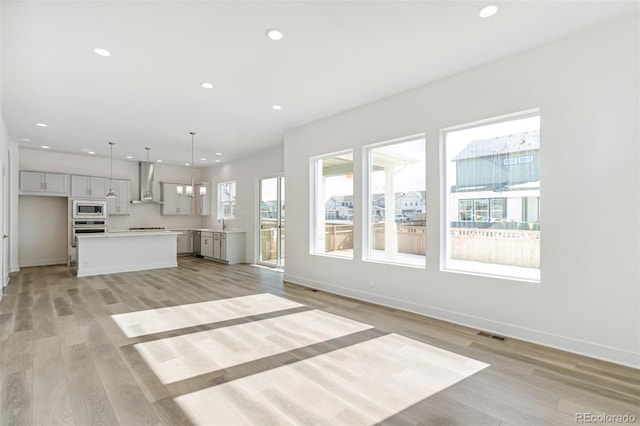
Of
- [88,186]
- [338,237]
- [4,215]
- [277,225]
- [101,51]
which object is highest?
[101,51]

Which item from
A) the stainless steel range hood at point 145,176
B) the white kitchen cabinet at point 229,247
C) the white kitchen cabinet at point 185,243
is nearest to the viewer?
the white kitchen cabinet at point 229,247

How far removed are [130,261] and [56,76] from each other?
4.70 metres

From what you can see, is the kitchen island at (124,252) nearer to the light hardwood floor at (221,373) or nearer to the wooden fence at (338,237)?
the light hardwood floor at (221,373)

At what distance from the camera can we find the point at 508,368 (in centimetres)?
262

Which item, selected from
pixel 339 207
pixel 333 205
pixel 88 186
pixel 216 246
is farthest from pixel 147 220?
pixel 339 207

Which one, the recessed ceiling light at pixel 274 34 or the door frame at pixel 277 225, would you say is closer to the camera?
the recessed ceiling light at pixel 274 34

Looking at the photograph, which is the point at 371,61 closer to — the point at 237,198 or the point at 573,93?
the point at 573,93

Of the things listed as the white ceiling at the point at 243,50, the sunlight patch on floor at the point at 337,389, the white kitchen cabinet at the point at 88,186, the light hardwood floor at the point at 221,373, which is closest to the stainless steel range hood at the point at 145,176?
the white kitchen cabinet at the point at 88,186

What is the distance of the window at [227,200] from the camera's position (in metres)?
9.57

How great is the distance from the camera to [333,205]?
560 centimetres

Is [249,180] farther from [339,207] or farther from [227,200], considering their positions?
[339,207]

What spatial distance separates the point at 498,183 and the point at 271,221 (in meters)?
5.65

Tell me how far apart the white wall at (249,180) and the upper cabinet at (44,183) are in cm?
401

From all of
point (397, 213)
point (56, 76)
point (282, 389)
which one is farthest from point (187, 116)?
point (282, 389)
